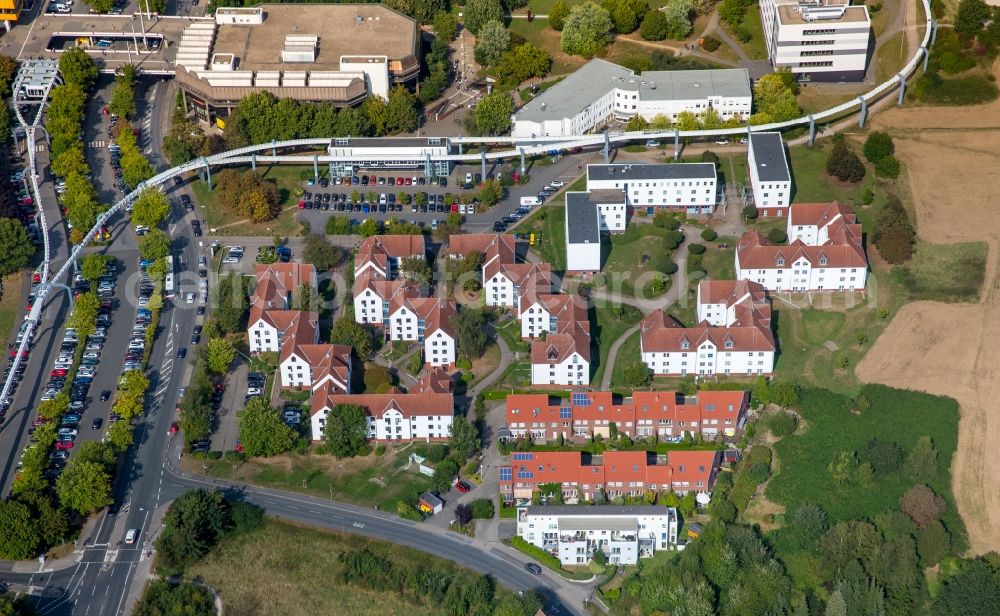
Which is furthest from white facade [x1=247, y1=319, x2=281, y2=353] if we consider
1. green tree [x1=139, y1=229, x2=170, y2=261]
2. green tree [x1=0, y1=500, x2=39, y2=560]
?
green tree [x1=0, y1=500, x2=39, y2=560]

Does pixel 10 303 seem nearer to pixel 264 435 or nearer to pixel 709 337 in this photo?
pixel 264 435

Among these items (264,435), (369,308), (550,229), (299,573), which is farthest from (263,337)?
(550,229)

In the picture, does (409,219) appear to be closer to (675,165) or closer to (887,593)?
(675,165)

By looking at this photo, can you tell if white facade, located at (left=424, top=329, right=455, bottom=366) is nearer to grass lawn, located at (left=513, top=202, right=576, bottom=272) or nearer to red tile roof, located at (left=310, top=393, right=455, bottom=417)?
red tile roof, located at (left=310, top=393, right=455, bottom=417)

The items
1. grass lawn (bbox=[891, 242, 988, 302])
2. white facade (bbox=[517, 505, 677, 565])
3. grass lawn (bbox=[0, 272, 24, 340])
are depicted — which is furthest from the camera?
grass lawn (bbox=[891, 242, 988, 302])

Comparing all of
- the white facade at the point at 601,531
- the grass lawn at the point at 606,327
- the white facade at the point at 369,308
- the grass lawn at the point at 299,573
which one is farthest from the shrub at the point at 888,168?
the grass lawn at the point at 299,573

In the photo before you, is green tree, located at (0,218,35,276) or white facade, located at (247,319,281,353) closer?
white facade, located at (247,319,281,353)
